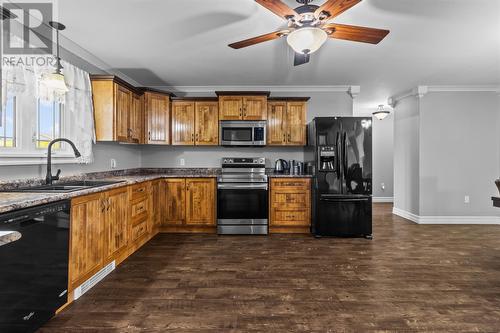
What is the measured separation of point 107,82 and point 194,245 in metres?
2.32

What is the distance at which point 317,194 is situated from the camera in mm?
3949

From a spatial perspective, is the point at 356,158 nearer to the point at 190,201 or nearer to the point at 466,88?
the point at 190,201

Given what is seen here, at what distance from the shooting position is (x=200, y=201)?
4172 millimetres

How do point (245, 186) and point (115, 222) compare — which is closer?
point (115, 222)

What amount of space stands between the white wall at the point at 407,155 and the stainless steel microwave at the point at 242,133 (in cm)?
293

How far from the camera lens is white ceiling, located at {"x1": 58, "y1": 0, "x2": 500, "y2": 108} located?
2410 mm

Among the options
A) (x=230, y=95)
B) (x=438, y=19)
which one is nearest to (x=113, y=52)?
(x=230, y=95)

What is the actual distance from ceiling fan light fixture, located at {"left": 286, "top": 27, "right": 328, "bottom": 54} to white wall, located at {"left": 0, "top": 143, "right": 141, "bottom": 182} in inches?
102

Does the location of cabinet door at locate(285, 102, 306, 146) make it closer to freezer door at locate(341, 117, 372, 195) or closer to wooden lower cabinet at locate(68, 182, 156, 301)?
freezer door at locate(341, 117, 372, 195)

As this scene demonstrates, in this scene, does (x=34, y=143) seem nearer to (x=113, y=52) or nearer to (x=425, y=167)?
(x=113, y=52)

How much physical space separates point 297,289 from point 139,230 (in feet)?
6.76

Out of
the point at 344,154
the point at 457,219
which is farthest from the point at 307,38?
the point at 457,219

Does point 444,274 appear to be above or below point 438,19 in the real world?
below

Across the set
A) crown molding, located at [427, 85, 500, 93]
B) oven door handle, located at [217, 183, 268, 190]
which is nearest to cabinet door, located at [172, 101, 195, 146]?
oven door handle, located at [217, 183, 268, 190]
